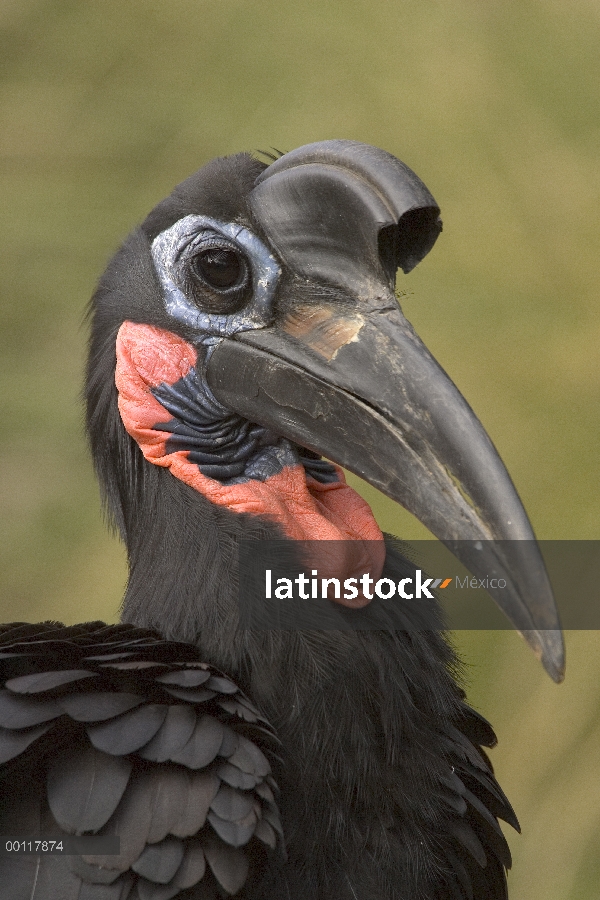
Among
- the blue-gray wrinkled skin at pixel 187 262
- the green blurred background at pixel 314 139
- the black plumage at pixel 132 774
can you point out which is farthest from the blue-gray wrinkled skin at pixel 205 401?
the green blurred background at pixel 314 139

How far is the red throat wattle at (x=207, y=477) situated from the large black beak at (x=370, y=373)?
0.11 meters

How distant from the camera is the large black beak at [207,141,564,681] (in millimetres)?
1960

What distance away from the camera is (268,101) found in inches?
201

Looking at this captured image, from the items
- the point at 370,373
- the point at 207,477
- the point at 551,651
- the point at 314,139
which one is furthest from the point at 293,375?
the point at 314,139

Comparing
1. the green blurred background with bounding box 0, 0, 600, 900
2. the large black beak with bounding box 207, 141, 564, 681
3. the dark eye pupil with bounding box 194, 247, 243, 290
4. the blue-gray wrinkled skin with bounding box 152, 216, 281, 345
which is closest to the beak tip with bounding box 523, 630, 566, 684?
the large black beak with bounding box 207, 141, 564, 681

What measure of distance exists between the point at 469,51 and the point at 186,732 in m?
3.91

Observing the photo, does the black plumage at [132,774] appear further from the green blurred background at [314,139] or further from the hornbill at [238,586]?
the green blurred background at [314,139]

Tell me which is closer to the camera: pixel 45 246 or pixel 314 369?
pixel 314 369

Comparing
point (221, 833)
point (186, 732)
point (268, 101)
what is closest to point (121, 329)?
point (186, 732)

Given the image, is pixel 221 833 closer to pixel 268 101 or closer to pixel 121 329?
pixel 121 329

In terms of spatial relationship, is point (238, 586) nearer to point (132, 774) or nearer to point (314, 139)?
point (132, 774)

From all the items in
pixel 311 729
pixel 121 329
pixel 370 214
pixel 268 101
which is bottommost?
pixel 311 729

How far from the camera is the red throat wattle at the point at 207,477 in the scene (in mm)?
2271

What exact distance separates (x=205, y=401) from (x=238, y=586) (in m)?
0.38
